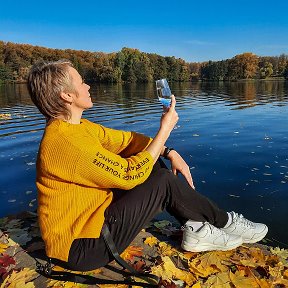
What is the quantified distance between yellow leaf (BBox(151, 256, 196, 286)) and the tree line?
102792 millimetres

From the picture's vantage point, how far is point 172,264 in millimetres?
3613

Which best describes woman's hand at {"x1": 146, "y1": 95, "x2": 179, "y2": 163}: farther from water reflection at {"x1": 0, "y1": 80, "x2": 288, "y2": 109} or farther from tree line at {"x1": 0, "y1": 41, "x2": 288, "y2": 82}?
tree line at {"x1": 0, "y1": 41, "x2": 288, "y2": 82}

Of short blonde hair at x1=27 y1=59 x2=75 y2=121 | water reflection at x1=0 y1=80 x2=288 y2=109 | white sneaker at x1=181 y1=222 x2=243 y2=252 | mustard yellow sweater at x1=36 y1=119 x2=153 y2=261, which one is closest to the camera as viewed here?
mustard yellow sweater at x1=36 y1=119 x2=153 y2=261

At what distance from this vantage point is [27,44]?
126 m

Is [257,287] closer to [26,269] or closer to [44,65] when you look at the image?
[26,269]

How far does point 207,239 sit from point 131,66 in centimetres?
10627

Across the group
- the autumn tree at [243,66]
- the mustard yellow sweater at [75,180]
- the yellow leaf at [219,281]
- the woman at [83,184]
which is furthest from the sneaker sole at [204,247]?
the autumn tree at [243,66]

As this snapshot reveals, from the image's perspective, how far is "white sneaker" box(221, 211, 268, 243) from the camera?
12.6ft

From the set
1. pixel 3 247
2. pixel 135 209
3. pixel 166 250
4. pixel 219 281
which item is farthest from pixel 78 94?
pixel 219 281

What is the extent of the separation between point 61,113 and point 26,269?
A: 1828 millimetres

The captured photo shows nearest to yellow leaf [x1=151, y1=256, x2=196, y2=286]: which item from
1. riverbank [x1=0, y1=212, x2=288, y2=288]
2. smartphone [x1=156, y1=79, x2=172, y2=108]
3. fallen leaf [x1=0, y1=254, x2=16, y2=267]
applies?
riverbank [x1=0, y1=212, x2=288, y2=288]

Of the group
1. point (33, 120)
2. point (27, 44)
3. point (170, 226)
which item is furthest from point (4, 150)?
point (27, 44)

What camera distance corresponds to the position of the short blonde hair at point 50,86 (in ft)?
10.0

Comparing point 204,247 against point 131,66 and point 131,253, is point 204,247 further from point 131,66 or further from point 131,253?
point 131,66
